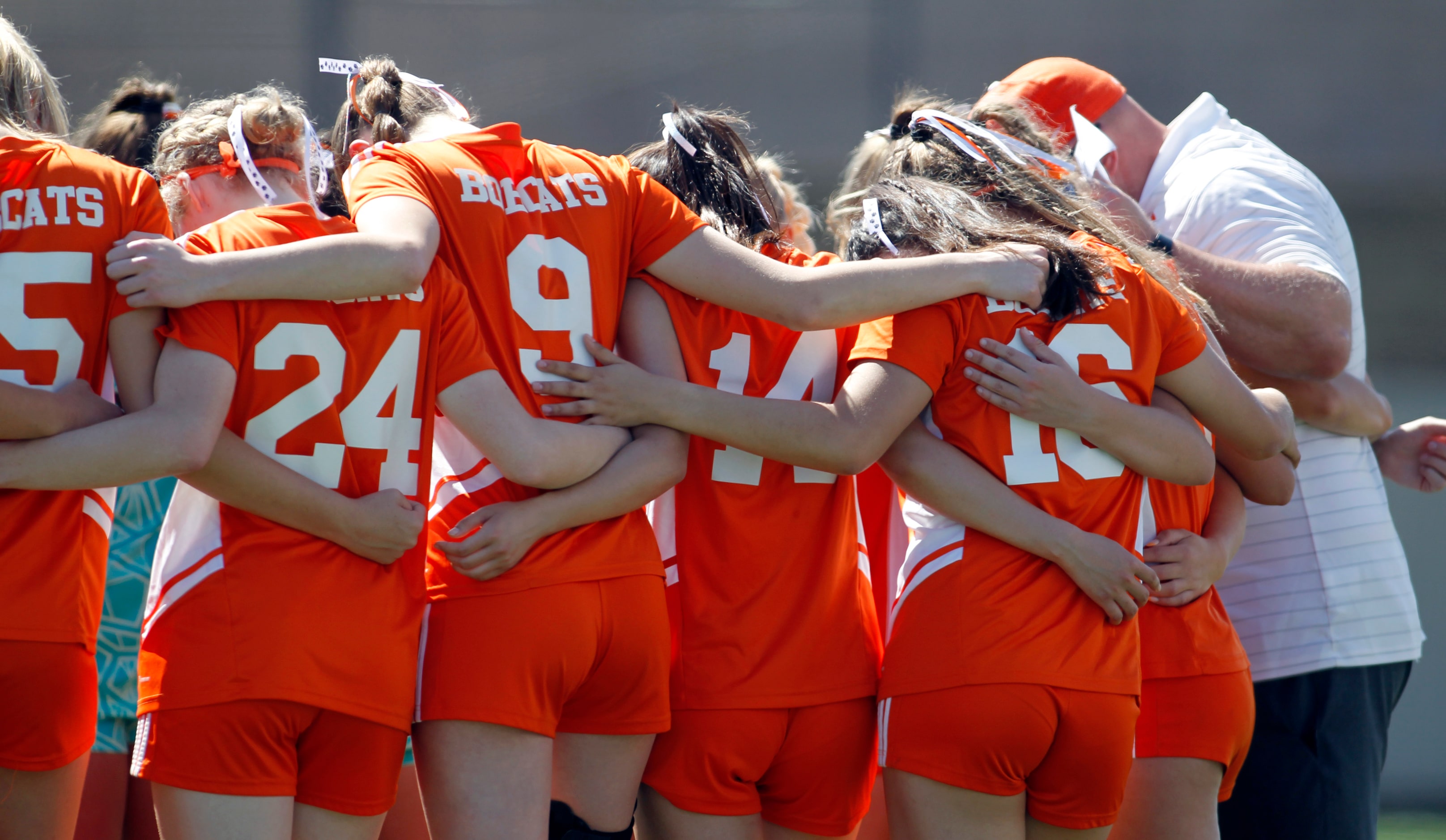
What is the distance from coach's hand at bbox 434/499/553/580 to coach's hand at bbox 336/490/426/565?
0.22ft

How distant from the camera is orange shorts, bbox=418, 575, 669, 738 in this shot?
2037 mm

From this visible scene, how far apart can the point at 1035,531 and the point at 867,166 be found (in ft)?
4.45

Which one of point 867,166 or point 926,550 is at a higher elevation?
point 867,166

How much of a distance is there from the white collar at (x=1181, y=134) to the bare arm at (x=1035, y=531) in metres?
1.60

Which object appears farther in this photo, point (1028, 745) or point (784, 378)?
point (784, 378)

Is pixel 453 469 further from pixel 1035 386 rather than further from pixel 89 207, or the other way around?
pixel 1035 386

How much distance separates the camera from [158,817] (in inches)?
74.9

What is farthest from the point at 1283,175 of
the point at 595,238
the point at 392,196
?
the point at 392,196

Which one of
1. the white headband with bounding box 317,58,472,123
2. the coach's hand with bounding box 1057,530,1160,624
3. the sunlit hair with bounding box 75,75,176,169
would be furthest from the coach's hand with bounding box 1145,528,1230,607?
the sunlit hair with bounding box 75,75,176,169

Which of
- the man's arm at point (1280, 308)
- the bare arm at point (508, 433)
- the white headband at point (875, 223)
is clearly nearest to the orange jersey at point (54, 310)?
the bare arm at point (508, 433)

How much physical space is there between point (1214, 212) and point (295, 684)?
263 cm

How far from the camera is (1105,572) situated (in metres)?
2.21

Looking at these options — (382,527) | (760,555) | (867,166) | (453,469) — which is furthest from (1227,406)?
(382,527)

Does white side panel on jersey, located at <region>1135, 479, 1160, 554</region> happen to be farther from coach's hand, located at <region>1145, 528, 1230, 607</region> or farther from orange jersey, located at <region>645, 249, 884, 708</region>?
orange jersey, located at <region>645, 249, 884, 708</region>
